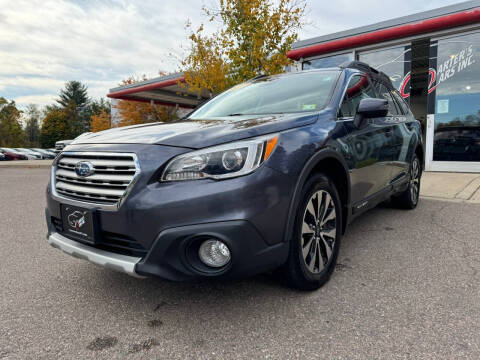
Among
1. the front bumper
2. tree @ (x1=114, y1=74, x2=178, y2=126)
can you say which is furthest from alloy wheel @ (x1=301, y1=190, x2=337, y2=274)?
tree @ (x1=114, y1=74, x2=178, y2=126)

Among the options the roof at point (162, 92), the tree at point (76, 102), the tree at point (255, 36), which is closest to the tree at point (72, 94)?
the tree at point (76, 102)

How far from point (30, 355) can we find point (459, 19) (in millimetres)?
9830

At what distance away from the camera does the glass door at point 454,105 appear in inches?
332

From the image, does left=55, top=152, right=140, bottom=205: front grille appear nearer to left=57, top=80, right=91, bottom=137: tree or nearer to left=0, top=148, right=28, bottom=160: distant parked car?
left=0, top=148, right=28, bottom=160: distant parked car

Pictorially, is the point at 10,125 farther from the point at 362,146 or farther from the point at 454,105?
the point at 362,146

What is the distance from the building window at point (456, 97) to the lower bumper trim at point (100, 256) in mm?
9018

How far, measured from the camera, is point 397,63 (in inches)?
376

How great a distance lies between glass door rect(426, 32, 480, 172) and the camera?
27.7 ft

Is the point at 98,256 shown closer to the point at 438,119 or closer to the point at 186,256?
the point at 186,256

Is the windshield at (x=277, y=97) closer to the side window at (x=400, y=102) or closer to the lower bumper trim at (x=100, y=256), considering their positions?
the lower bumper trim at (x=100, y=256)

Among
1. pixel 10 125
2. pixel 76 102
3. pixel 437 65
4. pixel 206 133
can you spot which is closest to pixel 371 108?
pixel 206 133

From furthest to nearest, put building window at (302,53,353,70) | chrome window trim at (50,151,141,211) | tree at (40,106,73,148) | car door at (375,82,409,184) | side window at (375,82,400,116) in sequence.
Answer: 1. tree at (40,106,73,148)
2. building window at (302,53,353,70)
3. side window at (375,82,400,116)
4. car door at (375,82,409,184)
5. chrome window trim at (50,151,141,211)

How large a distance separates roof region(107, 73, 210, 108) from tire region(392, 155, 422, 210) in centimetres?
1265

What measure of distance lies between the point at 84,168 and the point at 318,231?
1525 millimetres
